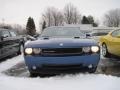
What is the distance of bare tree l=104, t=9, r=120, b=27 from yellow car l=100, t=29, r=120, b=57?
299ft

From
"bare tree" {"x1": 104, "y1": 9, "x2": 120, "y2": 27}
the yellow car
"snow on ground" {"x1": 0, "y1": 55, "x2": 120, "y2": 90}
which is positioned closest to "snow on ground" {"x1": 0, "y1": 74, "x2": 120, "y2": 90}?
"snow on ground" {"x1": 0, "y1": 55, "x2": 120, "y2": 90}

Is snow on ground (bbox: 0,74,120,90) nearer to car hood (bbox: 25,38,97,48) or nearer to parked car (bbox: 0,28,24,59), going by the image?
→ car hood (bbox: 25,38,97,48)

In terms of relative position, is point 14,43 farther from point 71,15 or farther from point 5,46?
point 71,15

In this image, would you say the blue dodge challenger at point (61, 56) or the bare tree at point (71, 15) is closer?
the blue dodge challenger at point (61, 56)

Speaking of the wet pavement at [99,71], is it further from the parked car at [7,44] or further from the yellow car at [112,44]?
the parked car at [7,44]

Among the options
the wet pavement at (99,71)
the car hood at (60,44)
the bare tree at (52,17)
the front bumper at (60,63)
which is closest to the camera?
the front bumper at (60,63)

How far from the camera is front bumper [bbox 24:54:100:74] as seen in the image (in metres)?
5.71

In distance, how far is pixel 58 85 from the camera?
17.3ft

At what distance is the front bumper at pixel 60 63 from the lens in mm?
5715

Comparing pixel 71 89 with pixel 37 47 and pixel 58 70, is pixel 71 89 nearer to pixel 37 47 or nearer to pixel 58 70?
pixel 58 70

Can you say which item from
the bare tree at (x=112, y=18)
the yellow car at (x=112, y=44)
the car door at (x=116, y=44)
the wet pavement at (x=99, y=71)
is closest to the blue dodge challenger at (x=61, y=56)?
the wet pavement at (x=99, y=71)

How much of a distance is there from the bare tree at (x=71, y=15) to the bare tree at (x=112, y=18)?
1958 centimetres

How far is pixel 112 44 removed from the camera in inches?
353

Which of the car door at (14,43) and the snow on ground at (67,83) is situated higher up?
the car door at (14,43)
